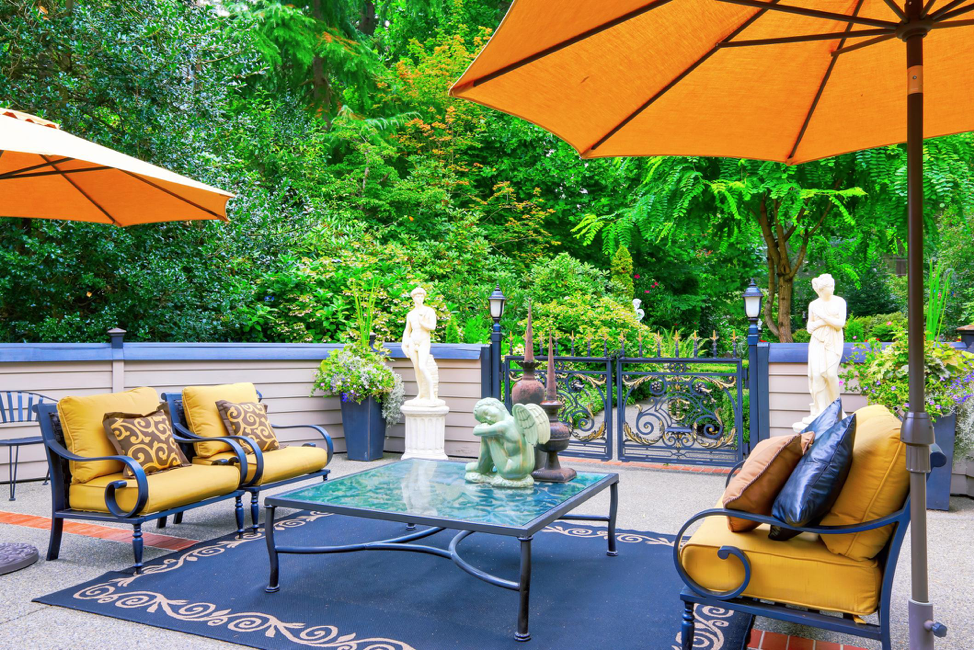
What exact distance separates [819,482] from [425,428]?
188 inches

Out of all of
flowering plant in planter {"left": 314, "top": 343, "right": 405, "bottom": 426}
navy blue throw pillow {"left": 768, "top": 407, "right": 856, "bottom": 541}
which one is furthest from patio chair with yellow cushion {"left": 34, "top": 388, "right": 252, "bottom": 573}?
navy blue throw pillow {"left": 768, "top": 407, "right": 856, "bottom": 541}

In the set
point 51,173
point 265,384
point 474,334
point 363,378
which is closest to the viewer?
point 51,173

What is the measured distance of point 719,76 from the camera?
2662 mm

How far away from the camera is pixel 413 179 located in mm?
12156

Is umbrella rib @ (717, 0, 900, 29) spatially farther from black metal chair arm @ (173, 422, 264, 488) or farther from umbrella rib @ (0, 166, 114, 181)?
umbrella rib @ (0, 166, 114, 181)

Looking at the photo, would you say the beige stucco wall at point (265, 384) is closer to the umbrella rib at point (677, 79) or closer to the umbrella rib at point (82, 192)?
the umbrella rib at point (82, 192)

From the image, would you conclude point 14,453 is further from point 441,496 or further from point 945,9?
point 945,9

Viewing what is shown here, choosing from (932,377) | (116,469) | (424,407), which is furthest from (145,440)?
(932,377)

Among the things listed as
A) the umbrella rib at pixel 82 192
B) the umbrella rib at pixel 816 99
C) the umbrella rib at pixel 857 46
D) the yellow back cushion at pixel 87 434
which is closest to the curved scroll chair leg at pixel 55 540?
the yellow back cushion at pixel 87 434

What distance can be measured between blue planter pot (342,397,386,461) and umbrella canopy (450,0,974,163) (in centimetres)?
442

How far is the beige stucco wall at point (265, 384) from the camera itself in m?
5.53

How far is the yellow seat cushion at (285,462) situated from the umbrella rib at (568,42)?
2.99 m

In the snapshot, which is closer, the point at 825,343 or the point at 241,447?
the point at 241,447

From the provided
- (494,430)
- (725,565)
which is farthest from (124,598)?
(725,565)
